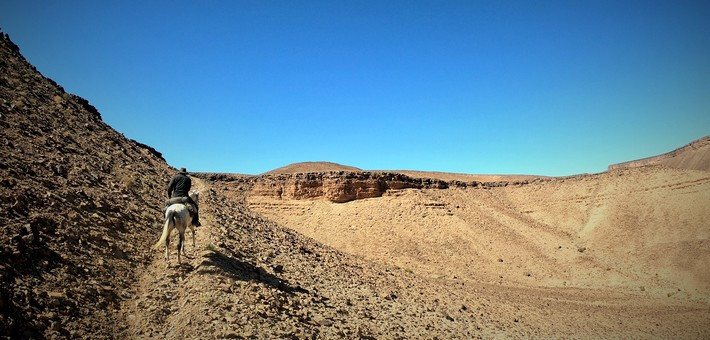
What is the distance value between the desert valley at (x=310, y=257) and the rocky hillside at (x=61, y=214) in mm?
35

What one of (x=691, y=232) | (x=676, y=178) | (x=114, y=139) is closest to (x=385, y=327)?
(x=114, y=139)

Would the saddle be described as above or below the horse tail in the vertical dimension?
above

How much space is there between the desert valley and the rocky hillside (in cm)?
3

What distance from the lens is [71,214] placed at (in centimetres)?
770

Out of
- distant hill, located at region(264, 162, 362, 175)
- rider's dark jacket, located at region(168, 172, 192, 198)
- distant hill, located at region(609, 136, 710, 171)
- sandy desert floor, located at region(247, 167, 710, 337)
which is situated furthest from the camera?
distant hill, located at region(264, 162, 362, 175)

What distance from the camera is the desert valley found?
21.3ft

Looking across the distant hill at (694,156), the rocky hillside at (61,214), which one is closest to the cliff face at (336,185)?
the rocky hillside at (61,214)

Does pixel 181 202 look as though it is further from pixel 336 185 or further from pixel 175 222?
pixel 336 185

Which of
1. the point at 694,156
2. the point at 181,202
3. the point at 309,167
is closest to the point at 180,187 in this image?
the point at 181,202

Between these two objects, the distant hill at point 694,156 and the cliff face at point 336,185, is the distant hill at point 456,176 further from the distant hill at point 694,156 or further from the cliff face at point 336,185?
the cliff face at point 336,185

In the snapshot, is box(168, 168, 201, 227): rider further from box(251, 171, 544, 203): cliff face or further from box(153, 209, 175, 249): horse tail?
box(251, 171, 544, 203): cliff face

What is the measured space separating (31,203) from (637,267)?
100 ft

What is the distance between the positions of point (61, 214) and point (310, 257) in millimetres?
7202

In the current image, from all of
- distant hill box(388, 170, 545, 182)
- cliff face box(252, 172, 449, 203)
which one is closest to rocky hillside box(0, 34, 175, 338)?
cliff face box(252, 172, 449, 203)
